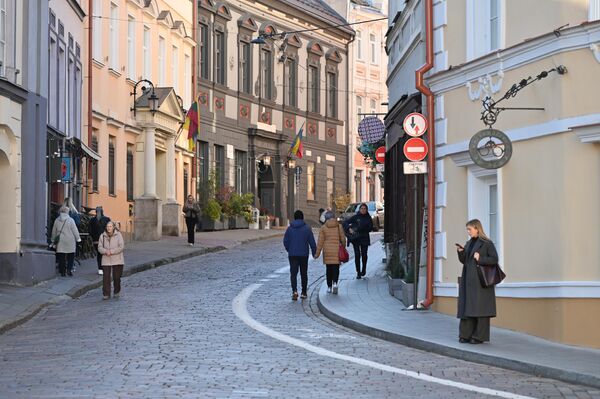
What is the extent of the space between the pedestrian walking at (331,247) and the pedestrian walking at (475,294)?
26.1ft

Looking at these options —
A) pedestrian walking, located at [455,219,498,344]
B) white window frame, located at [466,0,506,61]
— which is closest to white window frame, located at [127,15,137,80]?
white window frame, located at [466,0,506,61]

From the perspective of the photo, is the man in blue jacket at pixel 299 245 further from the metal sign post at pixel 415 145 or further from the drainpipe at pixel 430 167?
the metal sign post at pixel 415 145

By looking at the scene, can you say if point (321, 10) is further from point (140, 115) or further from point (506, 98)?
point (506, 98)

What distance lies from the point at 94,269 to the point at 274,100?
94.2 ft

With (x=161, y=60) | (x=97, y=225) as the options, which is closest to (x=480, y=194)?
(x=97, y=225)

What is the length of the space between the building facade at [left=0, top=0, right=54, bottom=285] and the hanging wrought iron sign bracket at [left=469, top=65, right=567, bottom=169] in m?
10.1

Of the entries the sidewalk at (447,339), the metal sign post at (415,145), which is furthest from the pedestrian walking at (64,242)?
the metal sign post at (415,145)

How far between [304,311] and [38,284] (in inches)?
245

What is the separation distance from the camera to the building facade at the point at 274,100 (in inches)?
2084

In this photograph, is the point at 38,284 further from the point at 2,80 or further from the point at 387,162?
the point at 387,162

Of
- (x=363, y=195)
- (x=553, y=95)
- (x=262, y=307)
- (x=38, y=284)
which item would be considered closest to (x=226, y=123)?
(x=363, y=195)

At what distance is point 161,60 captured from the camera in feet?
153

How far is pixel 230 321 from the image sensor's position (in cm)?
2052

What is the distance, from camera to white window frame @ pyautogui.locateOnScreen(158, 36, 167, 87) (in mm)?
46312
